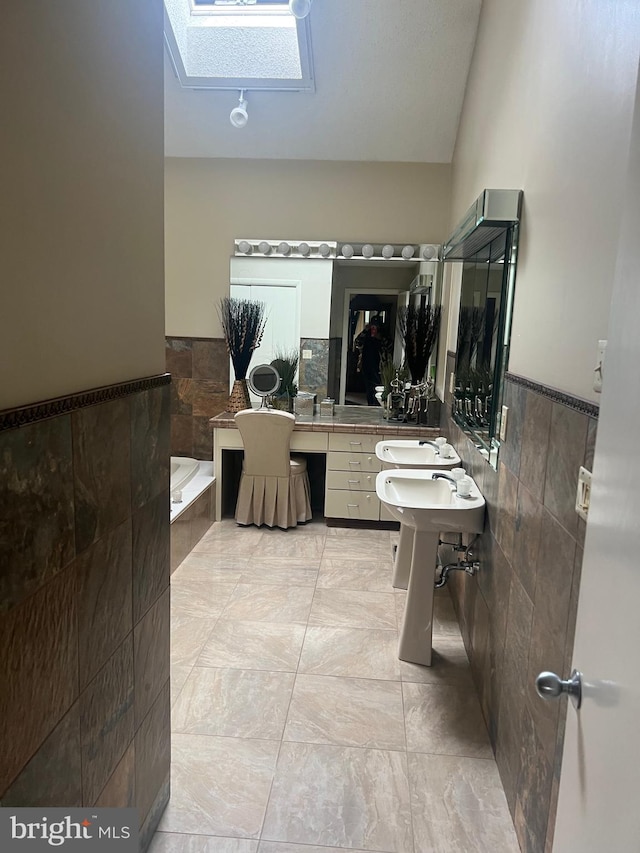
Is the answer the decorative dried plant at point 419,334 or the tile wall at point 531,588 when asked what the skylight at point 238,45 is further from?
the tile wall at point 531,588

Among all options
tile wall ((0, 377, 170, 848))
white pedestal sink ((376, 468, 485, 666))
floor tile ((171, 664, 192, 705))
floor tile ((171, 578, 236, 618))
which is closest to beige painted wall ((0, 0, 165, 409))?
tile wall ((0, 377, 170, 848))

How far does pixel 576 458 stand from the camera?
139 cm

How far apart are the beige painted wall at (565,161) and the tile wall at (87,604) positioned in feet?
3.61

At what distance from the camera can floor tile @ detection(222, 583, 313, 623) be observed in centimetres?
301

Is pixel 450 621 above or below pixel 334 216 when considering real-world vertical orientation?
below

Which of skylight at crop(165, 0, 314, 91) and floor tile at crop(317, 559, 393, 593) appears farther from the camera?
skylight at crop(165, 0, 314, 91)

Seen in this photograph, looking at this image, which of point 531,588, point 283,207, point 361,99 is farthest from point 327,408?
point 531,588

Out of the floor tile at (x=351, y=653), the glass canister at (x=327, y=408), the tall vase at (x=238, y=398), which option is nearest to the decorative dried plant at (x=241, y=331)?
the tall vase at (x=238, y=398)

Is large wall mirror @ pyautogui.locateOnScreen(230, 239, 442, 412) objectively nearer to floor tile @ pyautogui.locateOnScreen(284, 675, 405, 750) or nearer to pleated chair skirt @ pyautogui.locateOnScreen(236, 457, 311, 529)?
pleated chair skirt @ pyautogui.locateOnScreen(236, 457, 311, 529)

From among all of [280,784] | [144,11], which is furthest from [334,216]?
[280,784]

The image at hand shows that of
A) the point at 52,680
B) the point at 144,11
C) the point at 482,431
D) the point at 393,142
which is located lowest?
the point at 52,680

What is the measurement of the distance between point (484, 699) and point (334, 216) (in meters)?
3.52

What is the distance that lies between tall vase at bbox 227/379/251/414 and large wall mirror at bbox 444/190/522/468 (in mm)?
1786

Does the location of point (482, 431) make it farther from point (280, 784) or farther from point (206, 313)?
point (206, 313)
